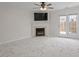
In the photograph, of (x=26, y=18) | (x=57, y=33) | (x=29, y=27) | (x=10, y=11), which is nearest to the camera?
(x=10, y=11)

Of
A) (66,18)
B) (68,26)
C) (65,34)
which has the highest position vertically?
(66,18)

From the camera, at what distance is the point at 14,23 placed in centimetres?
687

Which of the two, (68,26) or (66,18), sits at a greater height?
(66,18)

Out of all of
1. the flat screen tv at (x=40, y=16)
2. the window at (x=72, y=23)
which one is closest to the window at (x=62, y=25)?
the window at (x=72, y=23)

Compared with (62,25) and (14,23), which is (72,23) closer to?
(62,25)

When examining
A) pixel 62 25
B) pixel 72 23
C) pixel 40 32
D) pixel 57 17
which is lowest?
pixel 40 32

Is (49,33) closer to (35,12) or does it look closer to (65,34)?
(65,34)

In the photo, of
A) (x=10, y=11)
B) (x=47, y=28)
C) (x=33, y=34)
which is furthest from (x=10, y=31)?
(x=47, y=28)

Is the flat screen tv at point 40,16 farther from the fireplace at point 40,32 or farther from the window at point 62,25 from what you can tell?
the window at point 62,25

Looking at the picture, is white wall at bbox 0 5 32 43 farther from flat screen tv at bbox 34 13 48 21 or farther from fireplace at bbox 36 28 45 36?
fireplace at bbox 36 28 45 36

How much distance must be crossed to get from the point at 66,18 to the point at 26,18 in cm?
266

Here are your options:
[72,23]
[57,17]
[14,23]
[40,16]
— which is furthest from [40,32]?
[14,23]

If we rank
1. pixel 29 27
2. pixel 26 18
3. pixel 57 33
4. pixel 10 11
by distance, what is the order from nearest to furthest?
1. pixel 10 11
2. pixel 26 18
3. pixel 29 27
4. pixel 57 33

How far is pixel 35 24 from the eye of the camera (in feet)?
29.5
